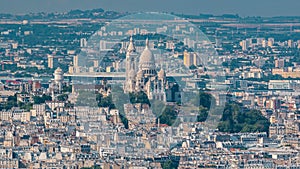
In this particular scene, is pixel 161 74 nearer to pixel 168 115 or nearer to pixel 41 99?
pixel 41 99

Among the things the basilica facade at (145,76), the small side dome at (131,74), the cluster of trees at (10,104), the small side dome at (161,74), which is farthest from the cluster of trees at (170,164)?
the small side dome at (161,74)

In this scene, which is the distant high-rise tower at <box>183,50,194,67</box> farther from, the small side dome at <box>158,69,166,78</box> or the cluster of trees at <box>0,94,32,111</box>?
the cluster of trees at <box>0,94,32,111</box>

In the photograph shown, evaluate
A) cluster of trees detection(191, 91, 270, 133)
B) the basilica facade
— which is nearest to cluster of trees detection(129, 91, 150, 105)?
the basilica facade

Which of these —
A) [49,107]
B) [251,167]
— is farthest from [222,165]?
[49,107]

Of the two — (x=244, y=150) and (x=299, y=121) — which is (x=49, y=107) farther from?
(x=244, y=150)

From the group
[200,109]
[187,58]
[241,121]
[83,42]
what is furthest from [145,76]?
[83,42]

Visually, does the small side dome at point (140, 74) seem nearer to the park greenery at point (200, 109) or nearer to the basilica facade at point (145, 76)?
the basilica facade at point (145, 76)
